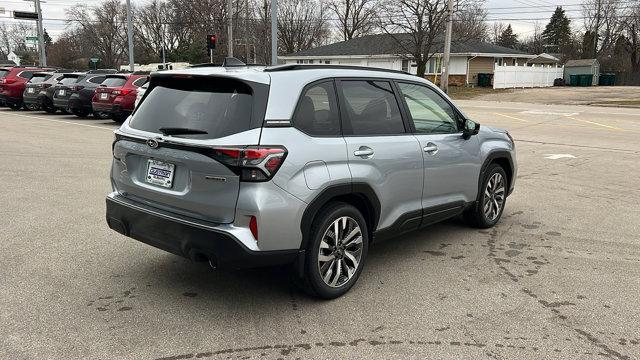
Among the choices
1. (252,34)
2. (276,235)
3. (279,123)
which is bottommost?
(276,235)

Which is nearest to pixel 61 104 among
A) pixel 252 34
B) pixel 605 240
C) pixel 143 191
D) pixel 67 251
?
pixel 67 251

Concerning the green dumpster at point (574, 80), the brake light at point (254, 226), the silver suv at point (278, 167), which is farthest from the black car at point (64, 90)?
the green dumpster at point (574, 80)

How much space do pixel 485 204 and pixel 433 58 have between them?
45.6 metres

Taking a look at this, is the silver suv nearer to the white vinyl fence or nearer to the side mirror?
the side mirror

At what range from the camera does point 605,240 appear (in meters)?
5.76

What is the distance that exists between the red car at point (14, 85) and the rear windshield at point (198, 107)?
2188cm

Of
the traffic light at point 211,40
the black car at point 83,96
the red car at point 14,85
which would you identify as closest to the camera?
the black car at point 83,96

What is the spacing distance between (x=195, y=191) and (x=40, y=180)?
19.7 feet

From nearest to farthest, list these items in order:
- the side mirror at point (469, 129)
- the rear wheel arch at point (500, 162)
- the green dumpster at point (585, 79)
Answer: the side mirror at point (469, 129) → the rear wheel arch at point (500, 162) → the green dumpster at point (585, 79)

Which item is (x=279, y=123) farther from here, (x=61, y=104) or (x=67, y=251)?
(x=61, y=104)

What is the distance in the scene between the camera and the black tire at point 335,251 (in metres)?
3.90

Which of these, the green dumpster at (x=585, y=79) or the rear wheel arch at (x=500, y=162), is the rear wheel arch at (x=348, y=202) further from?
the green dumpster at (x=585, y=79)

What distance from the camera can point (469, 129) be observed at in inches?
213

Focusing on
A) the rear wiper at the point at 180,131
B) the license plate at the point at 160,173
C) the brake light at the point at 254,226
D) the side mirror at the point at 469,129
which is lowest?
the brake light at the point at 254,226
